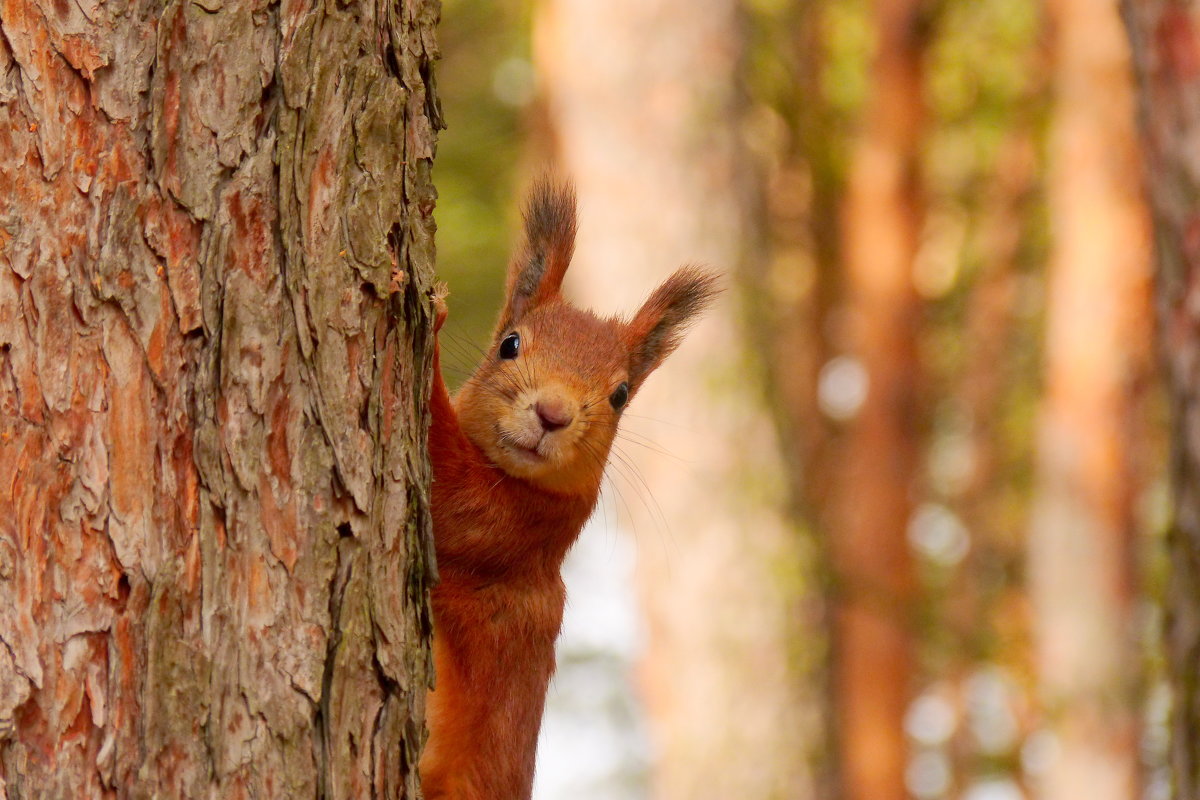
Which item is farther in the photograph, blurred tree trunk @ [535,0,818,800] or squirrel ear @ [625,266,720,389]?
blurred tree trunk @ [535,0,818,800]

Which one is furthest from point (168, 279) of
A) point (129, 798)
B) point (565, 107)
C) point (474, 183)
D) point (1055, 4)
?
point (474, 183)

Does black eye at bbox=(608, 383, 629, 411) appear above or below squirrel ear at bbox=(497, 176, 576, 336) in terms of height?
below

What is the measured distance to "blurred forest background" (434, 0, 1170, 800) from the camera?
4.93m

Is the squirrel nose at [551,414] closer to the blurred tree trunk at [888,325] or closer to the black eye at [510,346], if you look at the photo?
the black eye at [510,346]

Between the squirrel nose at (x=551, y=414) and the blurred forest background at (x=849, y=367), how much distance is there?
0.57 metres

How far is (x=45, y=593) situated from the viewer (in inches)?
56.8

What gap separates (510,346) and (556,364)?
0.36 feet

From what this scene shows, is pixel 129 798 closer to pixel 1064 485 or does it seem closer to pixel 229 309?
pixel 229 309

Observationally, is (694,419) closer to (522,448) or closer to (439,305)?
(522,448)

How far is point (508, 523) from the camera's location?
7.54ft

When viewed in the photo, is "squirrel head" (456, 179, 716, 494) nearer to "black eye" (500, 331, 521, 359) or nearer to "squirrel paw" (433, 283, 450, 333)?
"black eye" (500, 331, 521, 359)

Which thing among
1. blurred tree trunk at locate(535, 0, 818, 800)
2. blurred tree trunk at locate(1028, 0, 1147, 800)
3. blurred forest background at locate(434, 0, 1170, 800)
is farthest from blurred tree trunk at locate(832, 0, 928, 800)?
blurred tree trunk at locate(535, 0, 818, 800)

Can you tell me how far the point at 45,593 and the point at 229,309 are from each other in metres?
0.36

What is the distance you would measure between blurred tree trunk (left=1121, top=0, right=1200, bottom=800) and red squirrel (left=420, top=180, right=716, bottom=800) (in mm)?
1098
